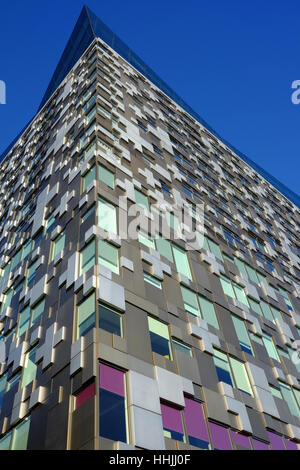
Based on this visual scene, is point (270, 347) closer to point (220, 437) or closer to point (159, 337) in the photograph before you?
point (220, 437)

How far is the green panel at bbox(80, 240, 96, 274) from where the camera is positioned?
65.4 feet

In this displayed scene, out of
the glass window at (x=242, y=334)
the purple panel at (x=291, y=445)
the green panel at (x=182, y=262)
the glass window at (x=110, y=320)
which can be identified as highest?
the green panel at (x=182, y=262)

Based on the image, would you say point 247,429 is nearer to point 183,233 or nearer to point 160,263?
point 160,263

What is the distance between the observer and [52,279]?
22.0 metres

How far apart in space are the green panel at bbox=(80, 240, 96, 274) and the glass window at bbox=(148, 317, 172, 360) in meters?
3.75

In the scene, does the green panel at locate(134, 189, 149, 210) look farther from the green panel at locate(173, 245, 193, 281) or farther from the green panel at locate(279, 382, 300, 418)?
the green panel at locate(279, 382, 300, 418)

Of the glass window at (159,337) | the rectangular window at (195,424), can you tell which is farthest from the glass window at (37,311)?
the rectangular window at (195,424)

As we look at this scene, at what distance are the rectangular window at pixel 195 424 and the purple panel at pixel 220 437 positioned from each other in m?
0.43

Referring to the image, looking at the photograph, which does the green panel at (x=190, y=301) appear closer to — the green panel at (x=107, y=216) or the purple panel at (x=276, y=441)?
the green panel at (x=107, y=216)

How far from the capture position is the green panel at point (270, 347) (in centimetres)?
2494

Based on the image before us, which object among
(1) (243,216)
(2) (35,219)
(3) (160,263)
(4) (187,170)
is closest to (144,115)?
(4) (187,170)

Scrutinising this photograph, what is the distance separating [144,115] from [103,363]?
98.1 feet

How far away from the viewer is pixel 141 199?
27062mm

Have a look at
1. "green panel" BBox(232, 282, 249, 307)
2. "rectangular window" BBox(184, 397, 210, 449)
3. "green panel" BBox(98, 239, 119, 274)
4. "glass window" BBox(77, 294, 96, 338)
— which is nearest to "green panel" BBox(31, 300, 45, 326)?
"glass window" BBox(77, 294, 96, 338)
